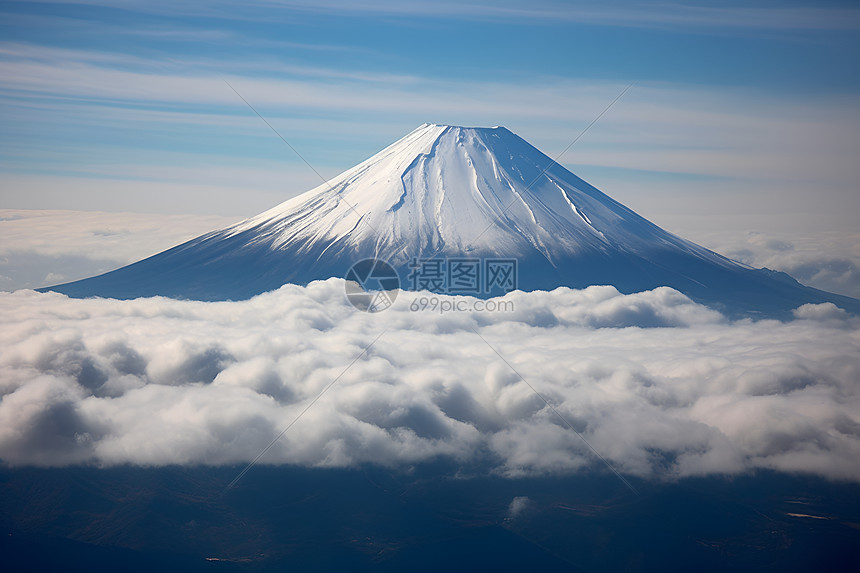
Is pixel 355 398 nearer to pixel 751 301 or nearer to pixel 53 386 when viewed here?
pixel 53 386

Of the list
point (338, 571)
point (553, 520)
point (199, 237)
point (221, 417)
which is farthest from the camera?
point (199, 237)

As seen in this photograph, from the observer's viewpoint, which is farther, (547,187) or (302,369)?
(547,187)

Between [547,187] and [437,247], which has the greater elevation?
[547,187]

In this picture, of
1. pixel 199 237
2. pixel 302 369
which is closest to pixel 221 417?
pixel 302 369

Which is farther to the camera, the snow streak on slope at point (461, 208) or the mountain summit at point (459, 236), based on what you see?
the mountain summit at point (459, 236)

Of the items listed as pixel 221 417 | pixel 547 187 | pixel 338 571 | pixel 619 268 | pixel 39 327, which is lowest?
pixel 338 571

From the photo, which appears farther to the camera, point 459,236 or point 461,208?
point 461,208

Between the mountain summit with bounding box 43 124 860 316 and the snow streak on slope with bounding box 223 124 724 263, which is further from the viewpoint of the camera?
the mountain summit with bounding box 43 124 860 316

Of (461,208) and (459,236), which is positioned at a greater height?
(461,208)
